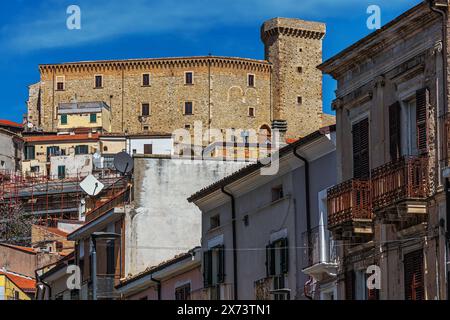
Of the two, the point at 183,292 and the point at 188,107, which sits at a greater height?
the point at 188,107

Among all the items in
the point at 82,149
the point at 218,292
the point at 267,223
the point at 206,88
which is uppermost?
the point at 206,88

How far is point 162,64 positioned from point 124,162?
118297 millimetres

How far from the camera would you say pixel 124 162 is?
52125mm

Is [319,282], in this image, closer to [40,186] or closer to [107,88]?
[40,186]

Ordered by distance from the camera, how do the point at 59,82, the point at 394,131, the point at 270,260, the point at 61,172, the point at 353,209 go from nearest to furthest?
the point at 394,131
the point at 353,209
the point at 270,260
the point at 61,172
the point at 59,82

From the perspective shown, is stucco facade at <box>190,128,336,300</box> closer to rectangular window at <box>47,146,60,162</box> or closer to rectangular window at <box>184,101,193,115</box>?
rectangular window at <box>47,146,60,162</box>

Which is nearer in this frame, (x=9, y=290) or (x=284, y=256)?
(x=284, y=256)

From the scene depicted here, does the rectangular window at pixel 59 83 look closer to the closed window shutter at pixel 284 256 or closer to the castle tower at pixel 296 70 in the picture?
the castle tower at pixel 296 70

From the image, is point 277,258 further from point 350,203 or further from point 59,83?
point 59,83

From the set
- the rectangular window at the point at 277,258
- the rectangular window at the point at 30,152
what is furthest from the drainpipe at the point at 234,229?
the rectangular window at the point at 30,152

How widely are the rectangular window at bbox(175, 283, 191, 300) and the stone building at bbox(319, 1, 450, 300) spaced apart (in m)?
12.7

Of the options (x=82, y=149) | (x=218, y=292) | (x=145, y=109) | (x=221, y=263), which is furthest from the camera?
(x=145, y=109)

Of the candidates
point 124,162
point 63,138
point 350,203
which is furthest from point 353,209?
point 63,138

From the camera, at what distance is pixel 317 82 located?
171 m
